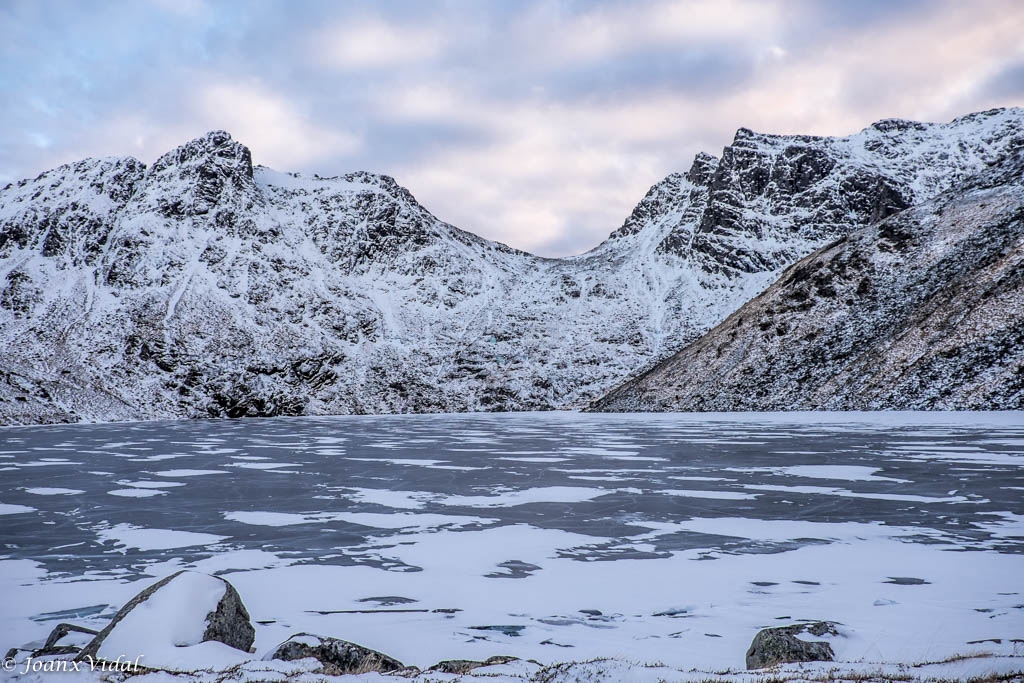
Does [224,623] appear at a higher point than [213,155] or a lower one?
lower

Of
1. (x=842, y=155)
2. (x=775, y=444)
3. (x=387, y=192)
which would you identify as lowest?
(x=775, y=444)

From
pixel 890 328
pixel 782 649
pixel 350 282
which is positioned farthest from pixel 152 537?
pixel 350 282

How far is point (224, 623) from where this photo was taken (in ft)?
16.9

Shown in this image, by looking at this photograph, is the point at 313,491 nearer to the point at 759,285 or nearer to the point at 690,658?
the point at 690,658

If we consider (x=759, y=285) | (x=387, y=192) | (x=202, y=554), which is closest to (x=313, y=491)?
(x=202, y=554)

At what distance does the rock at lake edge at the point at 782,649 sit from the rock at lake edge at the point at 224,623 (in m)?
3.97

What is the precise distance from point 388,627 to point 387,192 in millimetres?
138177

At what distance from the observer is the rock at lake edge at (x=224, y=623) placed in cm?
492

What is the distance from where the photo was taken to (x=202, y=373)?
8719 centimetres

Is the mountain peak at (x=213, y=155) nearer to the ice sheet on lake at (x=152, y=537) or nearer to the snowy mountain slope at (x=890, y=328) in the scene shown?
the snowy mountain slope at (x=890, y=328)

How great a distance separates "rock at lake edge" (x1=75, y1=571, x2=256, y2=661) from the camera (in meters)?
4.92

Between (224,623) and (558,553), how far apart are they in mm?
4192

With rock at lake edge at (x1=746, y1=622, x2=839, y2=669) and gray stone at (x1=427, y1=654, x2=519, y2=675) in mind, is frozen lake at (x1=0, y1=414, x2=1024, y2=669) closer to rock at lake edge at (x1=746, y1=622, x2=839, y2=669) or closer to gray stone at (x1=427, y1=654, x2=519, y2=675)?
rock at lake edge at (x1=746, y1=622, x2=839, y2=669)

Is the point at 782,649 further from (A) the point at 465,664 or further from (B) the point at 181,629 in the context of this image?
(B) the point at 181,629
